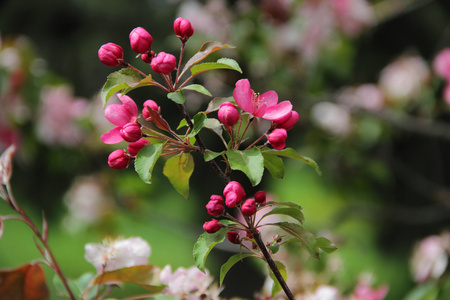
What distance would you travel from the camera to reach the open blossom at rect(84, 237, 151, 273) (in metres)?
0.49

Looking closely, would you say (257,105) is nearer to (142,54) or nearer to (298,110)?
(142,54)

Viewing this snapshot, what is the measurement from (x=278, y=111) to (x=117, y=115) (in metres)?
0.13

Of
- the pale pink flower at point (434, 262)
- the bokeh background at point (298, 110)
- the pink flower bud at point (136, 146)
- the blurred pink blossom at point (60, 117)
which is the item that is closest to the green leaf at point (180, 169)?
the pink flower bud at point (136, 146)

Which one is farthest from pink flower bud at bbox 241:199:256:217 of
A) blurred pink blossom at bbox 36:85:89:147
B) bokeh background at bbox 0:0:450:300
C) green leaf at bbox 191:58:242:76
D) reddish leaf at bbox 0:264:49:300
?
blurred pink blossom at bbox 36:85:89:147

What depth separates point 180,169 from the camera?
1.41 ft

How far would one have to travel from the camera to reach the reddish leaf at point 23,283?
46 cm

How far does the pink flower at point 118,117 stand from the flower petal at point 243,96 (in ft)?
0.29

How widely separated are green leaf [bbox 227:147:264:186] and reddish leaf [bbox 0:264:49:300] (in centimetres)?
24

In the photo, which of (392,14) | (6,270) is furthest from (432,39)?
(6,270)

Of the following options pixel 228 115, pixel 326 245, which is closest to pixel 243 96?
pixel 228 115

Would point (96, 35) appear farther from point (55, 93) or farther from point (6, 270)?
point (6, 270)

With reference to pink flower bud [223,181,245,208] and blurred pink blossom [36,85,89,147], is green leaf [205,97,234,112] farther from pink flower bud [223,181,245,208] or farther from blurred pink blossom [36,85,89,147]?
blurred pink blossom [36,85,89,147]

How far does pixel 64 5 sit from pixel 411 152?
9.92 feet

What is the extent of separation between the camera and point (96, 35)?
4.18m
